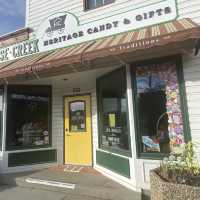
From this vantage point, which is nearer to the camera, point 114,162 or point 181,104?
point 181,104

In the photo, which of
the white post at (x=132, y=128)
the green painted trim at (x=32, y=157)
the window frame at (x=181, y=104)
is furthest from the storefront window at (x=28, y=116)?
the window frame at (x=181, y=104)

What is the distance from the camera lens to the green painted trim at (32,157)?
650 cm

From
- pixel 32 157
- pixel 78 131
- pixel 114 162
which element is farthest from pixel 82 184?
pixel 32 157

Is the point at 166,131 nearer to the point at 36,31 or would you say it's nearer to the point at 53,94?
the point at 53,94

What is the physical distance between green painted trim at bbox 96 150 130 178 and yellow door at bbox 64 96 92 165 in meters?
0.58

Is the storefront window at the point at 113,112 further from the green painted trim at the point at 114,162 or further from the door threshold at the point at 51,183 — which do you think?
the door threshold at the point at 51,183

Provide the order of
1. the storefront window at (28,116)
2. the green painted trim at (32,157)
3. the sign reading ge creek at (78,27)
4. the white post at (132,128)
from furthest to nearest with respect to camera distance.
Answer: the storefront window at (28,116), the green painted trim at (32,157), the sign reading ge creek at (78,27), the white post at (132,128)

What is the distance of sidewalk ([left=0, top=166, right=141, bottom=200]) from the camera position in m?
4.57

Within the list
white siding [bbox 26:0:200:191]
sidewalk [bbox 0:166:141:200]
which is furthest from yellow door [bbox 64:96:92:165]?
sidewalk [bbox 0:166:141:200]

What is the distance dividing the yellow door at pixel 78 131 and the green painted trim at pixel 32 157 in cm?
47

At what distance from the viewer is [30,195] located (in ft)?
15.9

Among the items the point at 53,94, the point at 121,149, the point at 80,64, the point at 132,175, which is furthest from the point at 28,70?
the point at 132,175

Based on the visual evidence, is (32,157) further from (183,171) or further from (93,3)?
(93,3)

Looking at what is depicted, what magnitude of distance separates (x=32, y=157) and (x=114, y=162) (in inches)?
105
